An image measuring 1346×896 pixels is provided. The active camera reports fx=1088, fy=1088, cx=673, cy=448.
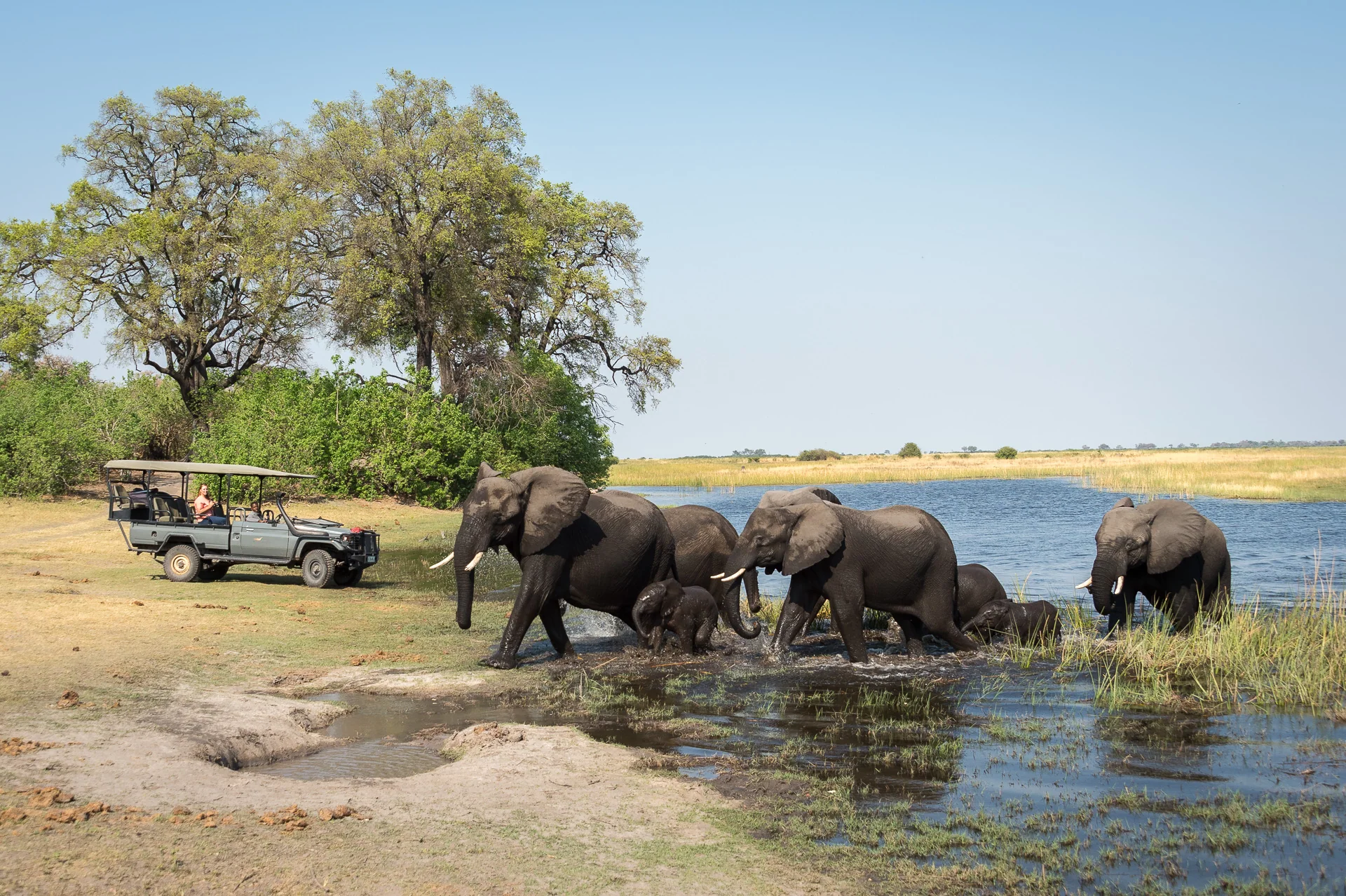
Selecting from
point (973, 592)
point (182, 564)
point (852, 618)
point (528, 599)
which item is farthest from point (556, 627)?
point (182, 564)

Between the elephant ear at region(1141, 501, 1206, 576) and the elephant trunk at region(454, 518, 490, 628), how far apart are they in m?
9.30

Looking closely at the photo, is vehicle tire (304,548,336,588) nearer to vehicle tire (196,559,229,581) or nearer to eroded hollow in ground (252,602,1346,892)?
vehicle tire (196,559,229,581)

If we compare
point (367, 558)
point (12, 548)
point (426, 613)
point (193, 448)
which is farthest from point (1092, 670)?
point (193, 448)

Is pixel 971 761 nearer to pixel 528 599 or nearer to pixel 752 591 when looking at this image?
pixel 528 599

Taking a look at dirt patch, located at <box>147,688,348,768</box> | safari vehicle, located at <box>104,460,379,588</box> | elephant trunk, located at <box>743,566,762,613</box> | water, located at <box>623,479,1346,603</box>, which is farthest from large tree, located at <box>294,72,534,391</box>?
dirt patch, located at <box>147,688,348,768</box>

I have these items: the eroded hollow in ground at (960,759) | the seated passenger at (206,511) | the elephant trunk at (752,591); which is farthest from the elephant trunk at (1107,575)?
the seated passenger at (206,511)

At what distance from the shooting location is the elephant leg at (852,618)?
13.4 meters

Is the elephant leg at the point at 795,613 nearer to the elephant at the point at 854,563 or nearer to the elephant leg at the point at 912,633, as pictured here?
the elephant at the point at 854,563

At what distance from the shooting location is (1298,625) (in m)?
14.1

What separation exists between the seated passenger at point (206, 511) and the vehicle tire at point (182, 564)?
54cm

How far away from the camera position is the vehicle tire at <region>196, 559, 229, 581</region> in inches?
782

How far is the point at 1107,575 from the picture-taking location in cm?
1520

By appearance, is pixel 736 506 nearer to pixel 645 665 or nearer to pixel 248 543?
pixel 248 543

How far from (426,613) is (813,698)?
319 inches
